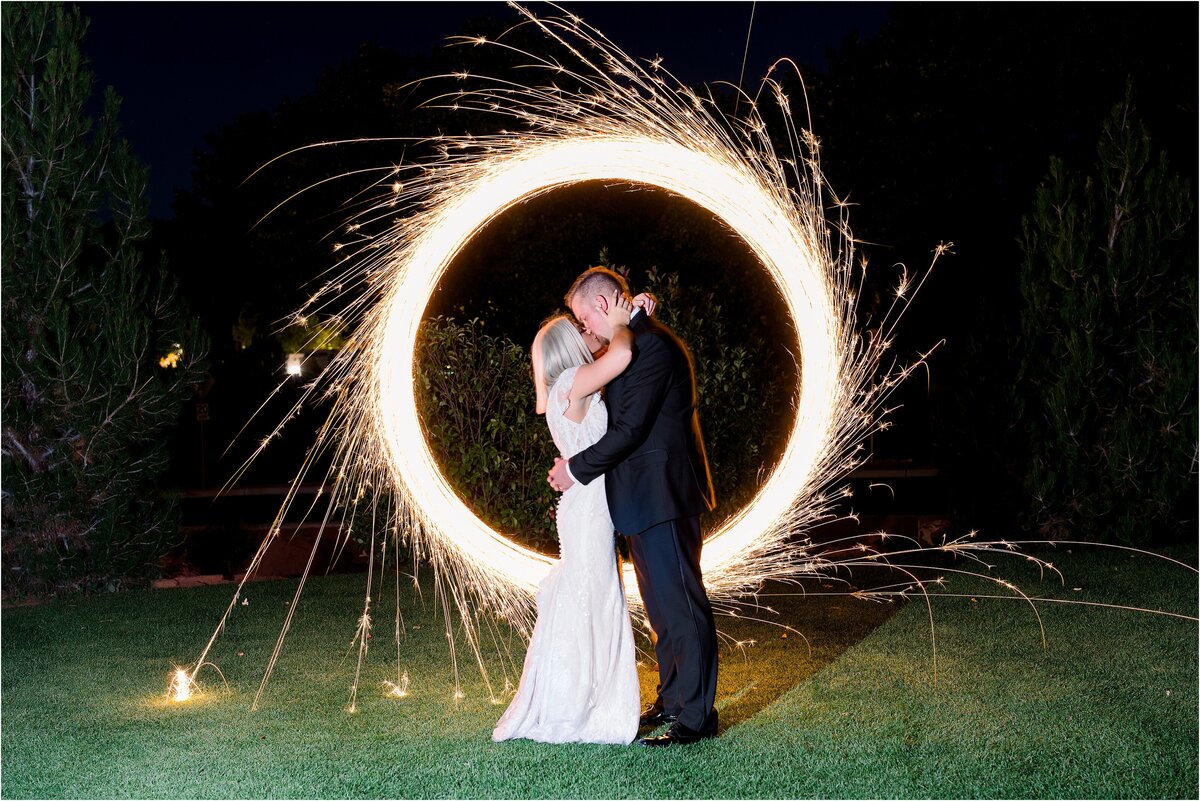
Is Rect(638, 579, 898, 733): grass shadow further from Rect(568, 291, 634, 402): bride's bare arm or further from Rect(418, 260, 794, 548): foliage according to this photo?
Rect(568, 291, 634, 402): bride's bare arm

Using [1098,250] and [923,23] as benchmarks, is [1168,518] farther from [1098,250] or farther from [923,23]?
[923,23]

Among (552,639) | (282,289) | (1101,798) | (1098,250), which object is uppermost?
(282,289)

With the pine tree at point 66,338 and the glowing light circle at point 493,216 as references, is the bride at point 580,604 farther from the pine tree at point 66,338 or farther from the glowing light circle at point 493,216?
the pine tree at point 66,338

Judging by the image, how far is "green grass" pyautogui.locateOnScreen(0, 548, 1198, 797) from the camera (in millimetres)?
4434

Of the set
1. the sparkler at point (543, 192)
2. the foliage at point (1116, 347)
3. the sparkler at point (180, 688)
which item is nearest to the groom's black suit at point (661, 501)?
the sparkler at point (543, 192)

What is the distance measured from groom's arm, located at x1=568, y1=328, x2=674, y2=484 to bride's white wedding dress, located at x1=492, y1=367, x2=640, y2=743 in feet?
0.59

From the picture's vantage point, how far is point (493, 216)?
5992 mm

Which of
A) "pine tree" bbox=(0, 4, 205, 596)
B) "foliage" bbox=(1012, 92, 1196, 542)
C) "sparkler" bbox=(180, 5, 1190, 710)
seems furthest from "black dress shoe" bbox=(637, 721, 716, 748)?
"foliage" bbox=(1012, 92, 1196, 542)

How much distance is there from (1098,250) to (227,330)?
2184 cm

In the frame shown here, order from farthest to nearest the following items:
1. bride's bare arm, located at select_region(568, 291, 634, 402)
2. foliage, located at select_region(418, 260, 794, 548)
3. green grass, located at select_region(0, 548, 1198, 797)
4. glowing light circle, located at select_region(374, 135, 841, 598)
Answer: foliage, located at select_region(418, 260, 794, 548), glowing light circle, located at select_region(374, 135, 841, 598), bride's bare arm, located at select_region(568, 291, 634, 402), green grass, located at select_region(0, 548, 1198, 797)

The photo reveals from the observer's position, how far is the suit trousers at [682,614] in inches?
188

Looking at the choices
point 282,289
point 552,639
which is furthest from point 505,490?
point 282,289

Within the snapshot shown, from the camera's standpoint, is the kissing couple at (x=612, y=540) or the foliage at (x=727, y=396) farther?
the foliage at (x=727, y=396)

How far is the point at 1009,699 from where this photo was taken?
17.9 ft
